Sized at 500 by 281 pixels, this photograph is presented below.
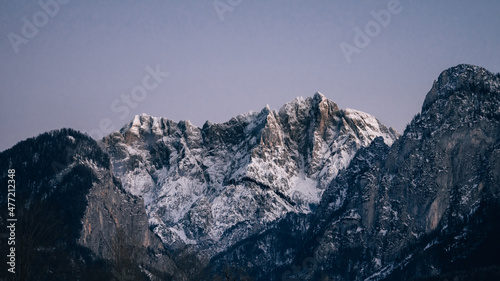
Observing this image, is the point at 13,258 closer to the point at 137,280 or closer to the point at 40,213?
the point at 40,213

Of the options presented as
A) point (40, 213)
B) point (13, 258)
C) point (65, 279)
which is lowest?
point (13, 258)

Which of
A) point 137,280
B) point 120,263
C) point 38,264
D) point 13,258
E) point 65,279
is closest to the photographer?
point 13,258

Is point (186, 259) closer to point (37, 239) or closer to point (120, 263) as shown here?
point (120, 263)

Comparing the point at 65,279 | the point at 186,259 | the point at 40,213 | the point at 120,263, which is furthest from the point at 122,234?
the point at 65,279

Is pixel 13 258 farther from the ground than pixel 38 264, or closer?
closer

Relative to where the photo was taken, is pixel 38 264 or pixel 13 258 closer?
pixel 13 258

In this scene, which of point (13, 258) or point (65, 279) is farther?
point (65, 279)

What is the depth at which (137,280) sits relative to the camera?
12675cm

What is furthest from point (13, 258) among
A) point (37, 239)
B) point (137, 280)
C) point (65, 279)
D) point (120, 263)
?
point (65, 279)

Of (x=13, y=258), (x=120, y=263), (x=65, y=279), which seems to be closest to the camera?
(x=13, y=258)

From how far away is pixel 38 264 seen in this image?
169m

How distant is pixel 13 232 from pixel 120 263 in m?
29.5

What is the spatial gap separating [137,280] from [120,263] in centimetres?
909

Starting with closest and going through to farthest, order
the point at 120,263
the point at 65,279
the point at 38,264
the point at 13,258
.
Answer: the point at 13,258
the point at 120,263
the point at 38,264
the point at 65,279
